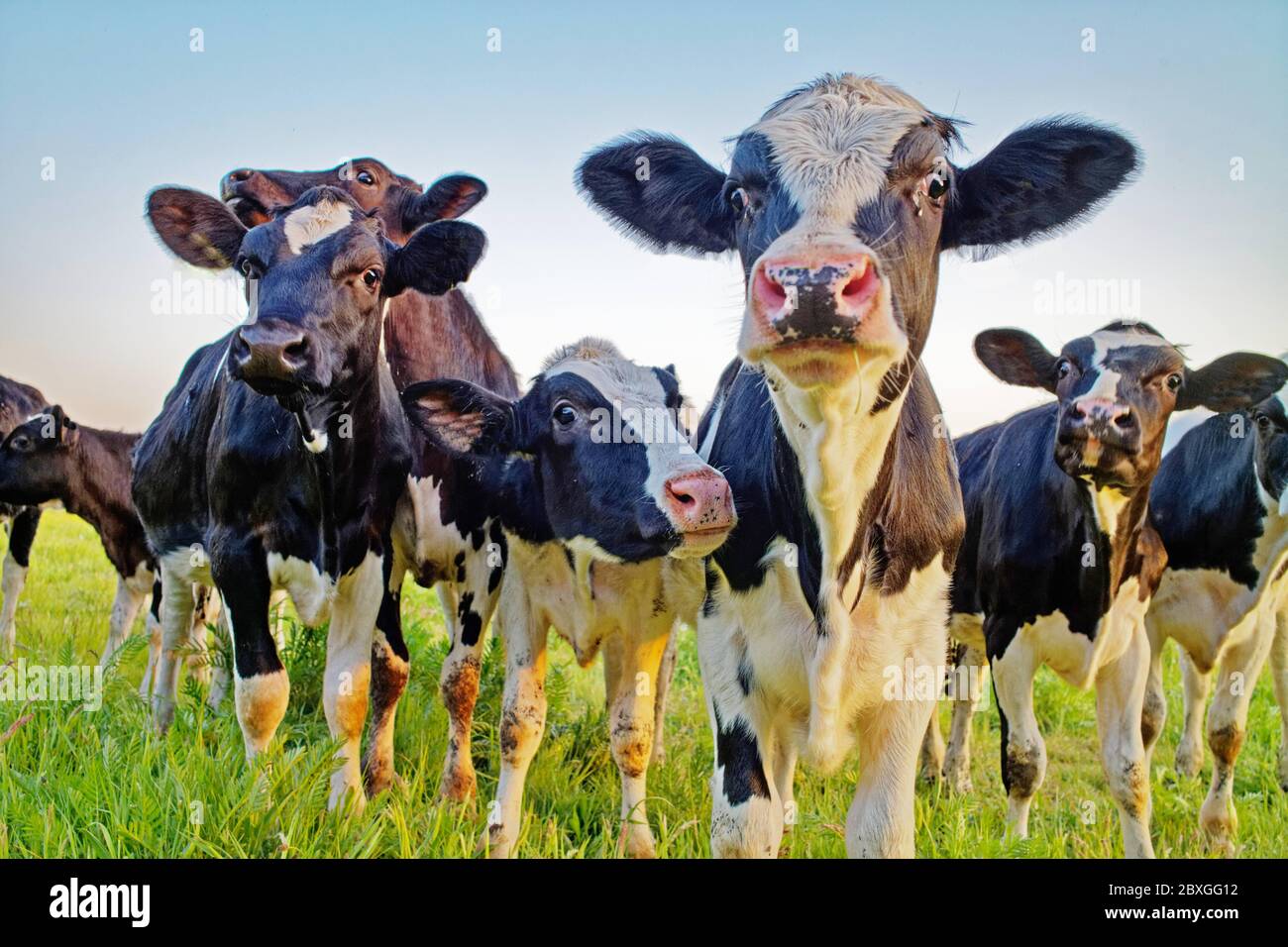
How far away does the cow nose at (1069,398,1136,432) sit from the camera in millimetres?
4414

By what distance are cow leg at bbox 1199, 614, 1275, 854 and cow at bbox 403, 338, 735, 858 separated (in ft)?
8.96

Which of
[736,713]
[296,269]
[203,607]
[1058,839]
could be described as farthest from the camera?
[203,607]

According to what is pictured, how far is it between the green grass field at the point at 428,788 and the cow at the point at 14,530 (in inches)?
15.8

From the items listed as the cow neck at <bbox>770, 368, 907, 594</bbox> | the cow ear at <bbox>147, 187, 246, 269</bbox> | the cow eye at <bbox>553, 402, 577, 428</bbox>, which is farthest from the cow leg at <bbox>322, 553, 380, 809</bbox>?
the cow neck at <bbox>770, 368, 907, 594</bbox>

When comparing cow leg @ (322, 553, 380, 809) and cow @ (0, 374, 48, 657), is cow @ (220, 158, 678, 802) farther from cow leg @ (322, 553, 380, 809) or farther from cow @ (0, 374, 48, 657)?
cow @ (0, 374, 48, 657)

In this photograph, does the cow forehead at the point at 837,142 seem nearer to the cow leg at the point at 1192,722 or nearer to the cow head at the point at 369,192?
the cow head at the point at 369,192

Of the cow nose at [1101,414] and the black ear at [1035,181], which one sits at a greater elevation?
the black ear at [1035,181]

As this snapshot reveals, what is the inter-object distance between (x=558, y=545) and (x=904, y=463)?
204cm

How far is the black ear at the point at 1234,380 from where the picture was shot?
5.00 metres

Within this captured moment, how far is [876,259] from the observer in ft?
8.96

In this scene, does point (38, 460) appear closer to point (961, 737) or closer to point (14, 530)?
point (14, 530)

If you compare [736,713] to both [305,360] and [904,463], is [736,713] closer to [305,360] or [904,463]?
[904,463]

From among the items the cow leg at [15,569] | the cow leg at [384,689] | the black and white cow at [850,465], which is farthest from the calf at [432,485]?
the cow leg at [15,569]
